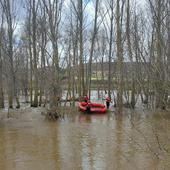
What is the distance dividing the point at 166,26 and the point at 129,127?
1102 cm

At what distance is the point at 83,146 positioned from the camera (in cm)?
1082

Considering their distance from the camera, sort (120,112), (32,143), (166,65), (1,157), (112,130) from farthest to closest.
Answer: (120,112) < (112,130) < (32,143) < (1,157) < (166,65)

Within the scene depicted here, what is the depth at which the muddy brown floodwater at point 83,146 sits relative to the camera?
839 centimetres

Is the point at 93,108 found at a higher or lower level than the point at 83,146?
higher

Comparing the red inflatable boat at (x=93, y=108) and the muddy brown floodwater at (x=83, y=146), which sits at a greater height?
the red inflatable boat at (x=93, y=108)

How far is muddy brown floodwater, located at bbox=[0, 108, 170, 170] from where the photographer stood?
8.39 m

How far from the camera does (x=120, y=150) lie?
33.5 ft

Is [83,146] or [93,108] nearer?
[83,146]

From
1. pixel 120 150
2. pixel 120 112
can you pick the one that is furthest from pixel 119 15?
pixel 120 150

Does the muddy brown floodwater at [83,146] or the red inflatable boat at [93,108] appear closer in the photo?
the muddy brown floodwater at [83,146]

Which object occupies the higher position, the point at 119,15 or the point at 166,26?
the point at 119,15

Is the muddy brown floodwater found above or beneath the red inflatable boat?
beneath

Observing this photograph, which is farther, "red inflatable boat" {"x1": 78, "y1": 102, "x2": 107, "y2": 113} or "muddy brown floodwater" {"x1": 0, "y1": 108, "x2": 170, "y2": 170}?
"red inflatable boat" {"x1": 78, "y1": 102, "x2": 107, "y2": 113}

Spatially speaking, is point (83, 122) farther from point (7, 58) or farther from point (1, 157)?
point (7, 58)
